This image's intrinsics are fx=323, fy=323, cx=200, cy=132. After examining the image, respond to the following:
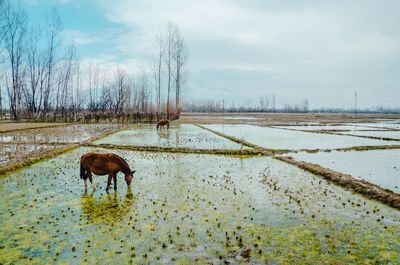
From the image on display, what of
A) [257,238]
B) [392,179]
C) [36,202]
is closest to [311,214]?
[257,238]

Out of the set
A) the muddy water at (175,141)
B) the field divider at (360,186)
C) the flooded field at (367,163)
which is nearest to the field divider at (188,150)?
the muddy water at (175,141)

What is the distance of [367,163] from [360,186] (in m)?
7.82

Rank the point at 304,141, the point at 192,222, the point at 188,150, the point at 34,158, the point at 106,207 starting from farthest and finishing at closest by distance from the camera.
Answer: the point at 304,141 → the point at 188,150 → the point at 34,158 → the point at 106,207 → the point at 192,222

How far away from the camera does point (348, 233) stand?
9078 millimetres

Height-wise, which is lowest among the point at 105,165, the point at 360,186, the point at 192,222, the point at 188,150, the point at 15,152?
the point at 192,222

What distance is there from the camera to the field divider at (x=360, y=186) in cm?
1220

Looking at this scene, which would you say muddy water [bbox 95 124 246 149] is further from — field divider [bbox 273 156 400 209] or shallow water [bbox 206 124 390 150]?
field divider [bbox 273 156 400 209]

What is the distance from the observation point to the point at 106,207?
36.4 ft

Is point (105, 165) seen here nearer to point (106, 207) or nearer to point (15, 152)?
point (106, 207)

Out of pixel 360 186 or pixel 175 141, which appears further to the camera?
pixel 175 141

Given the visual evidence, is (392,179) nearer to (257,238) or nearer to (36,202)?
(257,238)

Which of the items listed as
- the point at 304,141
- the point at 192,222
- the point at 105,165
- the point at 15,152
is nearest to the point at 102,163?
the point at 105,165

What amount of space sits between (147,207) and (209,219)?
2.39m

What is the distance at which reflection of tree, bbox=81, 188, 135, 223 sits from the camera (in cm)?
1001
